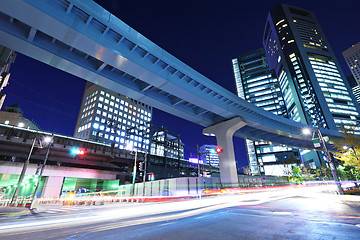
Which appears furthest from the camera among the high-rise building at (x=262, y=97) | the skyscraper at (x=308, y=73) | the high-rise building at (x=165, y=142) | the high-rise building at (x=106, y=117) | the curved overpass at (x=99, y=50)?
the skyscraper at (x=308, y=73)

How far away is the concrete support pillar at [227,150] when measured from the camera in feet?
80.4

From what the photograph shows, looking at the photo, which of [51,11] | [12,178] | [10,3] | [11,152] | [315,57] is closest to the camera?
[10,3]

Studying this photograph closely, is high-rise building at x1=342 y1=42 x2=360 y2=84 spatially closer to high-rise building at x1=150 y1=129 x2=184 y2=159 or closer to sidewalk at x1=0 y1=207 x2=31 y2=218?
high-rise building at x1=150 y1=129 x2=184 y2=159

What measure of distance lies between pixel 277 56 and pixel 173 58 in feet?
519

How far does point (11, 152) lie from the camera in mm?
33125

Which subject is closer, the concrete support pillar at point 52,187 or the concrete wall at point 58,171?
the concrete wall at point 58,171

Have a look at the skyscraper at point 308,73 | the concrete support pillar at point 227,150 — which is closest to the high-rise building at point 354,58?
the skyscraper at point 308,73

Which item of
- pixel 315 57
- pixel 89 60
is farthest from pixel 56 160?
pixel 315 57

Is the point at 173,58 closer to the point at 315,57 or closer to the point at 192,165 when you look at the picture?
the point at 192,165

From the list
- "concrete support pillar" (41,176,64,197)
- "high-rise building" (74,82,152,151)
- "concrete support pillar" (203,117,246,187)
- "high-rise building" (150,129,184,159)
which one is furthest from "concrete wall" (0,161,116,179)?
"concrete support pillar" (203,117,246,187)

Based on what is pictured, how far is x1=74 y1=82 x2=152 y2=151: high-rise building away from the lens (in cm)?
8150

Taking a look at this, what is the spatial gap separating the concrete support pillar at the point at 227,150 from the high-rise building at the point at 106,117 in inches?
2089

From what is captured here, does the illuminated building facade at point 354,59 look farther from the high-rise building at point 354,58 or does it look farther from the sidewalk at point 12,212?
the sidewalk at point 12,212

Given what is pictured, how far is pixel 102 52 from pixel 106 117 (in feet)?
271
